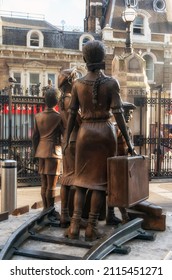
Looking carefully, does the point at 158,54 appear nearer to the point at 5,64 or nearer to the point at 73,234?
the point at 5,64

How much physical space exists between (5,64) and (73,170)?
24534 millimetres

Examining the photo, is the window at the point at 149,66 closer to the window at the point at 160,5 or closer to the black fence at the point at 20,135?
the window at the point at 160,5

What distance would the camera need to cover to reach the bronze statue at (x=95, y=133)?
4.51m

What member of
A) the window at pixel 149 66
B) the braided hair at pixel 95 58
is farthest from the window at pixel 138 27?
the braided hair at pixel 95 58

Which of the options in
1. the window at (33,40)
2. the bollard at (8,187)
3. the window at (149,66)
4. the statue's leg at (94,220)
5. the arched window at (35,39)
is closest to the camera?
the statue's leg at (94,220)

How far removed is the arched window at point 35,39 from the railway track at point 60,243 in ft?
84.8

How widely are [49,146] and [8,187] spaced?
197 cm

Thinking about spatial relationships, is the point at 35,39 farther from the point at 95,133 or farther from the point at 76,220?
the point at 76,220

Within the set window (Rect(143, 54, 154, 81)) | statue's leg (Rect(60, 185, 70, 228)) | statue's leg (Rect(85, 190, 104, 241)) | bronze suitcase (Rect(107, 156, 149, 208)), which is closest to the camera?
bronze suitcase (Rect(107, 156, 149, 208))

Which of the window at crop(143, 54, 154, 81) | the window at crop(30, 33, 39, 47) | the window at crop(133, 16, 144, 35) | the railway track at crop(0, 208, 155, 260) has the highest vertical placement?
the window at crop(133, 16, 144, 35)

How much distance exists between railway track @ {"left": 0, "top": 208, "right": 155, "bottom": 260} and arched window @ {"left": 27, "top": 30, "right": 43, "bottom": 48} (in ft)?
84.8

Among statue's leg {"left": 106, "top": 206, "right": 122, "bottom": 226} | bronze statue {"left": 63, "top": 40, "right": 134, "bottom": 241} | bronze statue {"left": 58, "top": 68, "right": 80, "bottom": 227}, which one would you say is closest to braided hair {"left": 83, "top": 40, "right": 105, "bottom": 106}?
bronze statue {"left": 63, "top": 40, "right": 134, "bottom": 241}

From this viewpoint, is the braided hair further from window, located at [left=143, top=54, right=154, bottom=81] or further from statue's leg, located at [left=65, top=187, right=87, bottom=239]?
window, located at [left=143, top=54, right=154, bottom=81]

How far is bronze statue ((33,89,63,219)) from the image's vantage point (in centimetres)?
568
